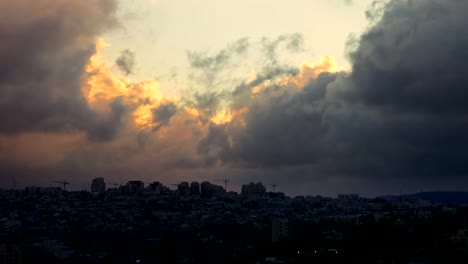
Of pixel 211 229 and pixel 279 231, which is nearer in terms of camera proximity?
pixel 279 231

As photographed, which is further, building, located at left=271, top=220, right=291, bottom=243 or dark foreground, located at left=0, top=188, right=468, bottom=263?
building, located at left=271, top=220, right=291, bottom=243

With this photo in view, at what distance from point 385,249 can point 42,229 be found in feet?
243

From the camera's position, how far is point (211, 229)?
13288cm

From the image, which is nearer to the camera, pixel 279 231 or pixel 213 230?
pixel 279 231

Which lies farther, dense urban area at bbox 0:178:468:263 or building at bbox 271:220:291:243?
building at bbox 271:220:291:243

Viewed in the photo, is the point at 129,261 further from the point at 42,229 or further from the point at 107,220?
the point at 107,220

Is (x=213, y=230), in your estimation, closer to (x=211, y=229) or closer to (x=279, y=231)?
(x=211, y=229)

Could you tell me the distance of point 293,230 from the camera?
11625cm

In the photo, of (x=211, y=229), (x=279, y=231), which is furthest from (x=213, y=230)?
(x=279, y=231)

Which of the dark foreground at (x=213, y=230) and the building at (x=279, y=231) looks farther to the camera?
the building at (x=279, y=231)

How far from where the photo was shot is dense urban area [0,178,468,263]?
84500 mm

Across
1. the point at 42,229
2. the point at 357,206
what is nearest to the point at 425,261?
the point at 42,229

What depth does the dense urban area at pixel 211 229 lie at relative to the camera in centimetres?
8450

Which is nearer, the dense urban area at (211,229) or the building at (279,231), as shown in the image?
the dense urban area at (211,229)
